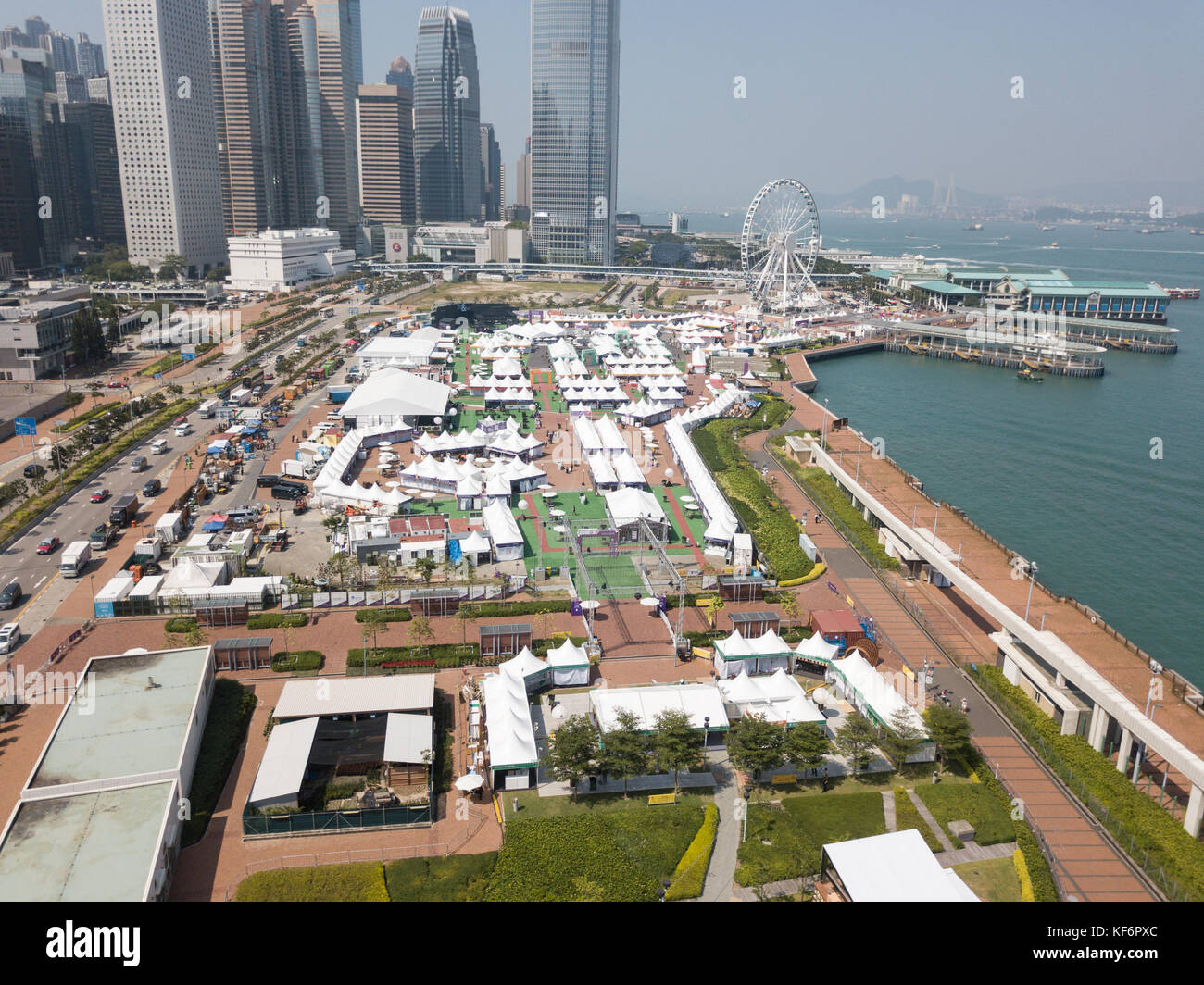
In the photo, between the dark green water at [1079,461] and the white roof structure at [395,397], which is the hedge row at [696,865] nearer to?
the dark green water at [1079,461]

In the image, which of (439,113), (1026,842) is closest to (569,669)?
(1026,842)

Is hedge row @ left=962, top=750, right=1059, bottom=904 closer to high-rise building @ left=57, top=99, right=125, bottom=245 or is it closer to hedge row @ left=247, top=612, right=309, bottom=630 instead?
hedge row @ left=247, top=612, right=309, bottom=630

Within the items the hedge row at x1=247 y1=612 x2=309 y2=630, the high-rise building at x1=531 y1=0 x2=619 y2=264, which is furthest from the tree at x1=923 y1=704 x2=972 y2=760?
the high-rise building at x1=531 y1=0 x2=619 y2=264

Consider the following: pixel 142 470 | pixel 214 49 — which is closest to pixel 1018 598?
pixel 142 470

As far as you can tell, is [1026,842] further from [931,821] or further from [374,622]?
[374,622]

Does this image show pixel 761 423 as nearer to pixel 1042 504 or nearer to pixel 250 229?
pixel 1042 504
